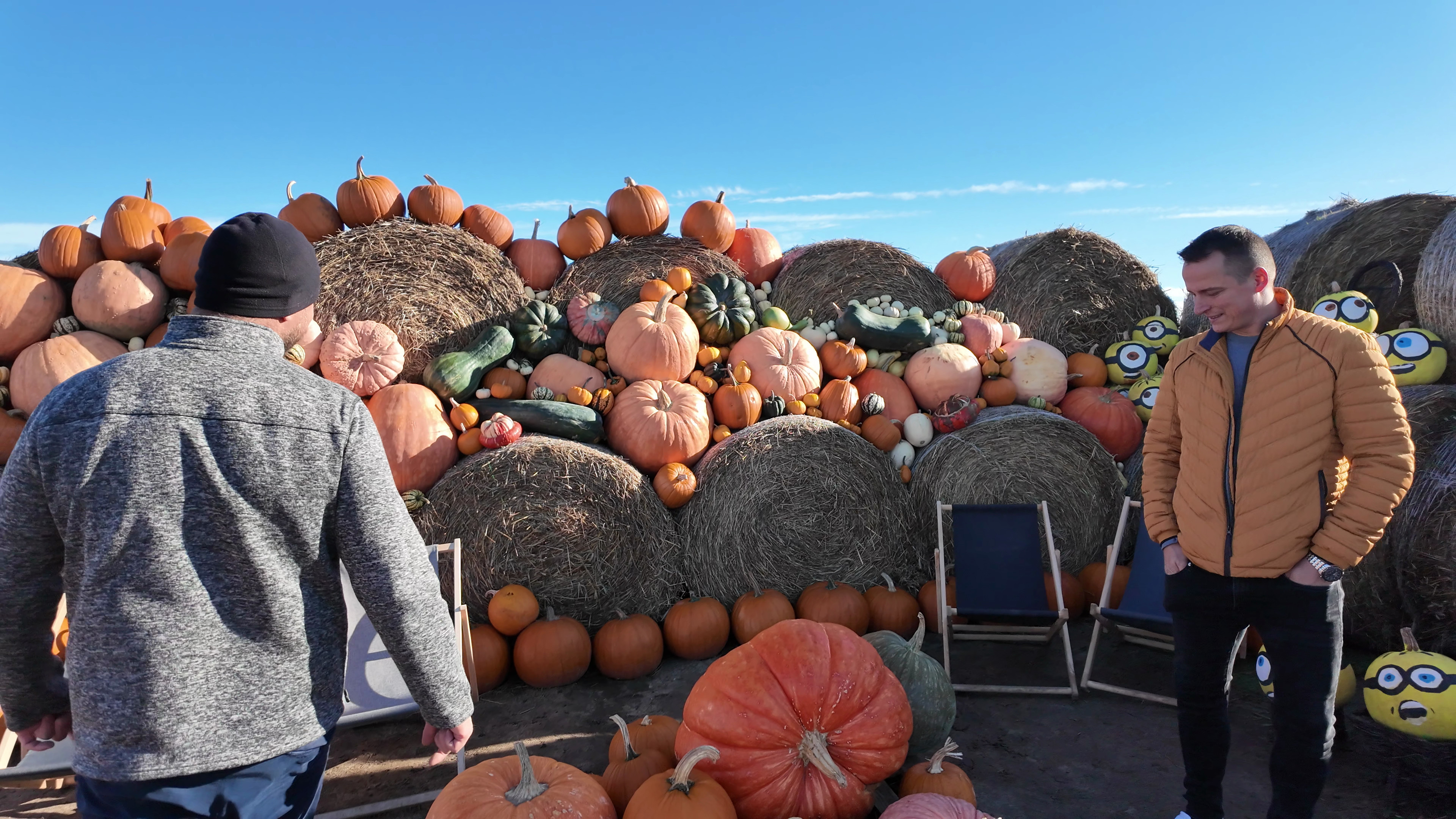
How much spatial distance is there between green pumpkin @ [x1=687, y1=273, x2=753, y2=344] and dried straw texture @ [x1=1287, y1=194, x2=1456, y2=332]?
13.9 ft

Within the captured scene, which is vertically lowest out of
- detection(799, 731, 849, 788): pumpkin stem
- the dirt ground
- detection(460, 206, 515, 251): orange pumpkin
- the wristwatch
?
the dirt ground

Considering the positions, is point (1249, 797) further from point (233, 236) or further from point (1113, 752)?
point (233, 236)

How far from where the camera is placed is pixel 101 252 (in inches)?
178

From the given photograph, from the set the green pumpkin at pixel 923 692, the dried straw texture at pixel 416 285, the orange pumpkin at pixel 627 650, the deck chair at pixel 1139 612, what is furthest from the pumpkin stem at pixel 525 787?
the dried straw texture at pixel 416 285

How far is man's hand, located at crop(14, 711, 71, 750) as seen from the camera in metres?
1.47

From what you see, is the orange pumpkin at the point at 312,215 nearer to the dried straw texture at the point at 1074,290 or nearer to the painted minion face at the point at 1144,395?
the dried straw texture at the point at 1074,290

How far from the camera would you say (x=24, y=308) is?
4180mm

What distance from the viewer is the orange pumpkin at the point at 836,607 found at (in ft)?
14.1

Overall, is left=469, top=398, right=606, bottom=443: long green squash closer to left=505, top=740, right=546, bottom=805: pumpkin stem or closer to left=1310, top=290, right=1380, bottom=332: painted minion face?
left=505, top=740, right=546, bottom=805: pumpkin stem

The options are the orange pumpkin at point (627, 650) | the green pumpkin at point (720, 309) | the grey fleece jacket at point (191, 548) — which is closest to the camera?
the grey fleece jacket at point (191, 548)

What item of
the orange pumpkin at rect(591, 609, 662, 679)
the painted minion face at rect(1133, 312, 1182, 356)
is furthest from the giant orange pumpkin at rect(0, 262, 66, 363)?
the painted minion face at rect(1133, 312, 1182, 356)

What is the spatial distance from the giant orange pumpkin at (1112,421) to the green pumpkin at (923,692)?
3.43 metres

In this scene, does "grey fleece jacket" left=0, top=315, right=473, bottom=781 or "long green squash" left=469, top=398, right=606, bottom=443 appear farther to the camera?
"long green squash" left=469, top=398, right=606, bottom=443

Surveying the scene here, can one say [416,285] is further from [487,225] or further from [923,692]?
[923,692]
